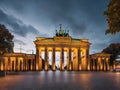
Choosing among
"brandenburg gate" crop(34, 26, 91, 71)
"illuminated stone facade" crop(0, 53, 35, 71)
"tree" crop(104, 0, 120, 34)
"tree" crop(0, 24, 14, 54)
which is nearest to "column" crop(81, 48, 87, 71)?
"brandenburg gate" crop(34, 26, 91, 71)

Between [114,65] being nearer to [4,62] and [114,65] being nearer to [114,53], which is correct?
[114,53]

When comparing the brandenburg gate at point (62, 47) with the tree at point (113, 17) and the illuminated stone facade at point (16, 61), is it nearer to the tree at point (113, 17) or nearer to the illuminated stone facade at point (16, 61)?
the illuminated stone facade at point (16, 61)

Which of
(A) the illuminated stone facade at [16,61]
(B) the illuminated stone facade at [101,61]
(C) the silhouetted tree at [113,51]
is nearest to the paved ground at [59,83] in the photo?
(A) the illuminated stone facade at [16,61]

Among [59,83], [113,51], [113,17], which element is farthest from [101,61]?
[113,17]

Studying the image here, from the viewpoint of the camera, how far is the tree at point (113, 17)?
27597 mm

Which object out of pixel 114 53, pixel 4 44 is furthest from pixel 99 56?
pixel 4 44

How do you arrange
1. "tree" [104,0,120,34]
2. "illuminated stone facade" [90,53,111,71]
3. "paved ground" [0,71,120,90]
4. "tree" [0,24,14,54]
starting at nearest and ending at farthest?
"paved ground" [0,71,120,90] → "tree" [104,0,120,34] → "tree" [0,24,14,54] → "illuminated stone facade" [90,53,111,71]

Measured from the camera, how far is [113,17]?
92.8 feet

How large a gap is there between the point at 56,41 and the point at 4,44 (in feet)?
259

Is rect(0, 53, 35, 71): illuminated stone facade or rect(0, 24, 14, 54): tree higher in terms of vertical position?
rect(0, 24, 14, 54): tree

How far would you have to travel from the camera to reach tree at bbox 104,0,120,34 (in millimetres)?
27597

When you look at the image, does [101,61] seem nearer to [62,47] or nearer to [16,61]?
[62,47]

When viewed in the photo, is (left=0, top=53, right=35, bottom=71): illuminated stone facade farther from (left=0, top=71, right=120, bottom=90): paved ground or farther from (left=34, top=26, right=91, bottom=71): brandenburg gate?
(left=0, top=71, right=120, bottom=90): paved ground

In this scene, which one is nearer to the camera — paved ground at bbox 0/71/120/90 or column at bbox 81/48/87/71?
paved ground at bbox 0/71/120/90
